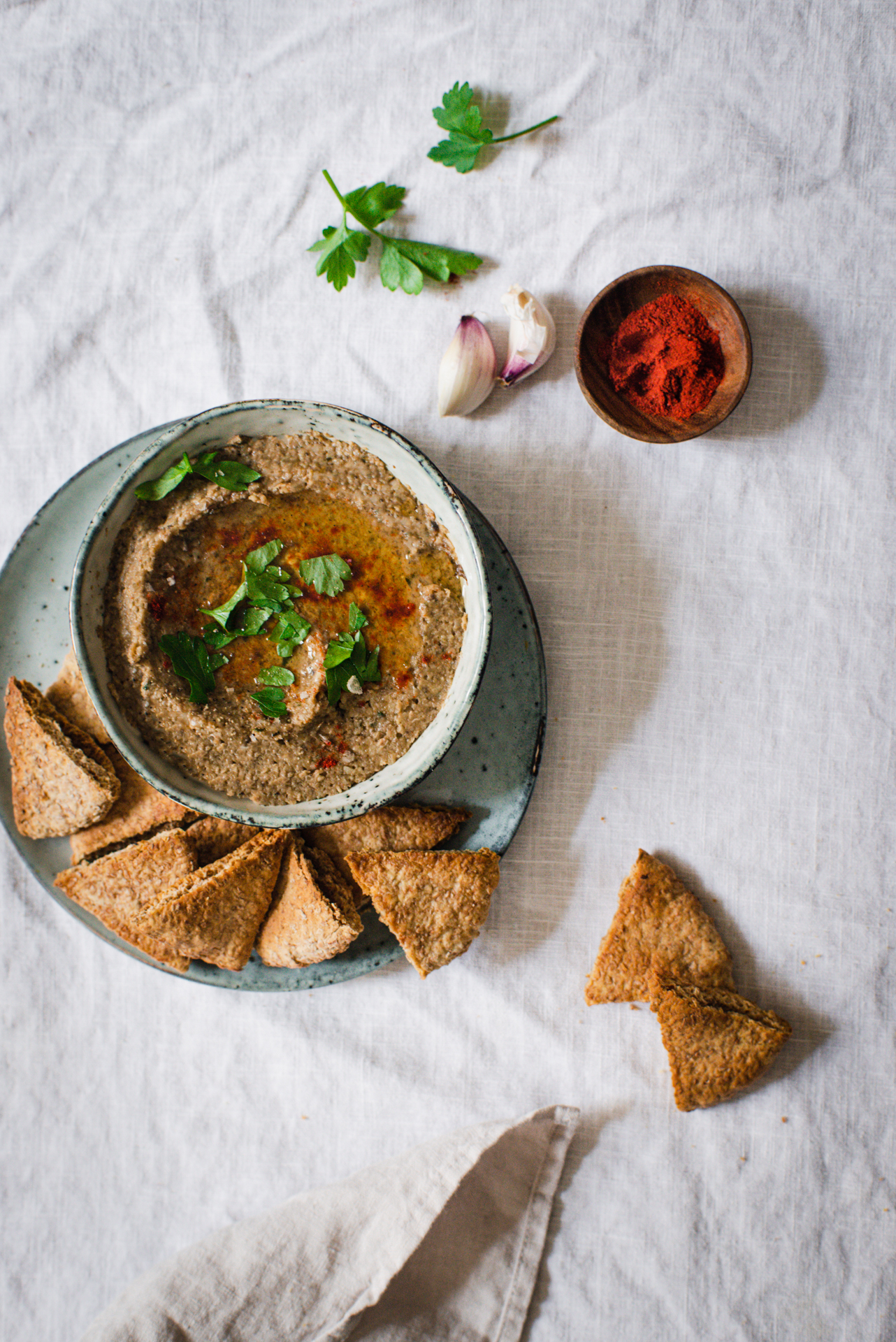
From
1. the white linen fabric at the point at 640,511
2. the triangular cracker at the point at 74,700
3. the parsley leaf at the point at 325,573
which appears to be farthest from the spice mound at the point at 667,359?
the triangular cracker at the point at 74,700

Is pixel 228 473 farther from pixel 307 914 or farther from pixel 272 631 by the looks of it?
pixel 307 914

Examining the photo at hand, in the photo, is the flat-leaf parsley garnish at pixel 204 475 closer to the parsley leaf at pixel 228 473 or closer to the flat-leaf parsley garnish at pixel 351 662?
the parsley leaf at pixel 228 473

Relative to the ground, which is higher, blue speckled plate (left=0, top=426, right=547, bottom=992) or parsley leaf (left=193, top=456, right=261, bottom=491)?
parsley leaf (left=193, top=456, right=261, bottom=491)

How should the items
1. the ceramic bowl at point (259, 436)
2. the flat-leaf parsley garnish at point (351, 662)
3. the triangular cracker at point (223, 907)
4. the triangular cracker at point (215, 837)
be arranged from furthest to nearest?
the triangular cracker at point (215, 837), the triangular cracker at point (223, 907), the flat-leaf parsley garnish at point (351, 662), the ceramic bowl at point (259, 436)

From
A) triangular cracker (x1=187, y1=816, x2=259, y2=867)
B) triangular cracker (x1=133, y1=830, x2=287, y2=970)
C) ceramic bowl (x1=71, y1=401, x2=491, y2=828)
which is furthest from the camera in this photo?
triangular cracker (x1=187, y1=816, x2=259, y2=867)

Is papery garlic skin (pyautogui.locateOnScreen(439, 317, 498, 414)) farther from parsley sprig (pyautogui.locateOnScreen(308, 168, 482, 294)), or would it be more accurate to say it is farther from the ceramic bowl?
→ the ceramic bowl

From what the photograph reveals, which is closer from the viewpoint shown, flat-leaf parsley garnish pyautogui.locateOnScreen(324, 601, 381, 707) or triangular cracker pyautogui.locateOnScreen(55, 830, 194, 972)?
flat-leaf parsley garnish pyautogui.locateOnScreen(324, 601, 381, 707)

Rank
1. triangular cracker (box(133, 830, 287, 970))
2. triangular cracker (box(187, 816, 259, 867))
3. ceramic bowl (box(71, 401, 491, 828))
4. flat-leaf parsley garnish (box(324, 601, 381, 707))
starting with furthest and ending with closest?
1. triangular cracker (box(187, 816, 259, 867))
2. triangular cracker (box(133, 830, 287, 970))
3. flat-leaf parsley garnish (box(324, 601, 381, 707))
4. ceramic bowl (box(71, 401, 491, 828))

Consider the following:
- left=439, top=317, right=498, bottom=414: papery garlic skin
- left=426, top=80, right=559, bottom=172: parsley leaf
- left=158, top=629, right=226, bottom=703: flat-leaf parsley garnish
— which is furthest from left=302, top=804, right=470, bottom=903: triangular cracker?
left=426, top=80, right=559, bottom=172: parsley leaf
